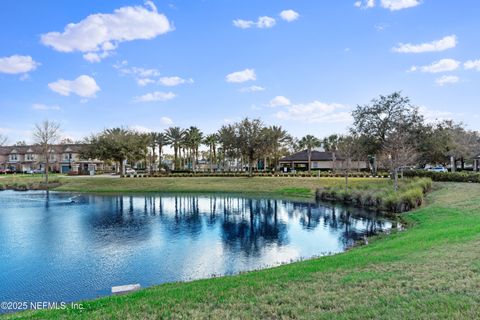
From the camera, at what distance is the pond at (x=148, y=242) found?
12.7m

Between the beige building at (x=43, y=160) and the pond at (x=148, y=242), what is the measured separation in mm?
58870

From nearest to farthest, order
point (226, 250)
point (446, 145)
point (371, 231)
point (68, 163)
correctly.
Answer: point (226, 250) → point (371, 231) → point (446, 145) → point (68, 163)

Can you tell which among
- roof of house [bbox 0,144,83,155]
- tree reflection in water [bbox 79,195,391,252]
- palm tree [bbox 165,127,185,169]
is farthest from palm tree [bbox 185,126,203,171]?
tree reflection in water [bbox 79,195,391,252]

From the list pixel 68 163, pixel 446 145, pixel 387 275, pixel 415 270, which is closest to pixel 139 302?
pixel 387 275

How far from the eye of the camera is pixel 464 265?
328 inches

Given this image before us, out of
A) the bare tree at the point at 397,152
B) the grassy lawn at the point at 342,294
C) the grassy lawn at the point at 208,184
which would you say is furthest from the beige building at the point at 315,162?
the grassy lawn at the point at 342,294

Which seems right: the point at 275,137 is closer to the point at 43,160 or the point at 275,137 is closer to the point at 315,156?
the point at 315,156

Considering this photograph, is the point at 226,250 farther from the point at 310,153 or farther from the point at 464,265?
the point at 310,153

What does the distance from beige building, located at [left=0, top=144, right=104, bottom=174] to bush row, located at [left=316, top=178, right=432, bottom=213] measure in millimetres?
68379

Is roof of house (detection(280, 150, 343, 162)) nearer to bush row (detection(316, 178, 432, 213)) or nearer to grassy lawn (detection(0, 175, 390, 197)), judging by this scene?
grassy lawn (detection(0, 175, 390, 197))

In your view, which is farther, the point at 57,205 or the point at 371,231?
the point at 57,205

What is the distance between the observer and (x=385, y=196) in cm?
2997

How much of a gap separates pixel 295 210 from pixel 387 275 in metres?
23.6

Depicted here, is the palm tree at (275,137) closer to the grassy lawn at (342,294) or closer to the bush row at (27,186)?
the bush row at (27,186)
